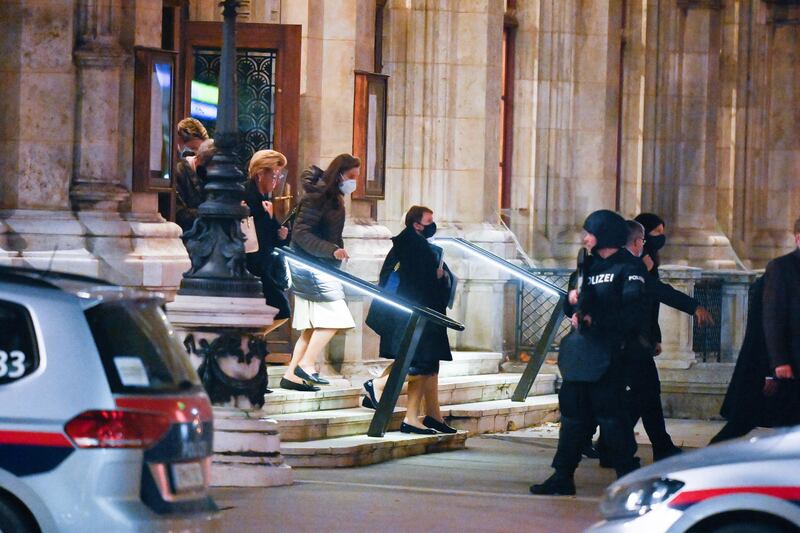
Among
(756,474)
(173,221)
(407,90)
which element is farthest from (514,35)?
(756,474)

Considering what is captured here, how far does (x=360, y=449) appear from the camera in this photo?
48.0 ft

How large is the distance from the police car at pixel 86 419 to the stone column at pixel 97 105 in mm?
6821

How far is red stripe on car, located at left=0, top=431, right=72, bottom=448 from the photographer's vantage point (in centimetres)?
789

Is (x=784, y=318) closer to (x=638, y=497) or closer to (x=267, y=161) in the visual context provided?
(x=638, y=497)

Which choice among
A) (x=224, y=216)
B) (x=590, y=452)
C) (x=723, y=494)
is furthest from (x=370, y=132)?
(x=723, y=494)

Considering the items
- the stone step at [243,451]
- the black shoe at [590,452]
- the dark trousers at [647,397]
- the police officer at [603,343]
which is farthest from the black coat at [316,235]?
the police officer at [603,343]

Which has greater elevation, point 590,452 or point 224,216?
point 224,216

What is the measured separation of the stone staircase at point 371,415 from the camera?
1427 centimetres

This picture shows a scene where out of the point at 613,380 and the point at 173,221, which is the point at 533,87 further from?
the point at 613,380

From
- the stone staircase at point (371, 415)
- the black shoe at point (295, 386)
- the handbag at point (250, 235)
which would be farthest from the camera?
the black shoe at point (295, 386)

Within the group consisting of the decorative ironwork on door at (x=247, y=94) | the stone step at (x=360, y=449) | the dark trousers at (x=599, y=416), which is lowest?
the stone step at (x=360, y=449)

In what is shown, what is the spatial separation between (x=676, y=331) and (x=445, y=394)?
13.5ft

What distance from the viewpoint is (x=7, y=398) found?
793cm

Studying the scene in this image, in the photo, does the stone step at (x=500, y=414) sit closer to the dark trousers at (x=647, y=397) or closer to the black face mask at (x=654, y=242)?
the black face mask at (x=654, y=242)
